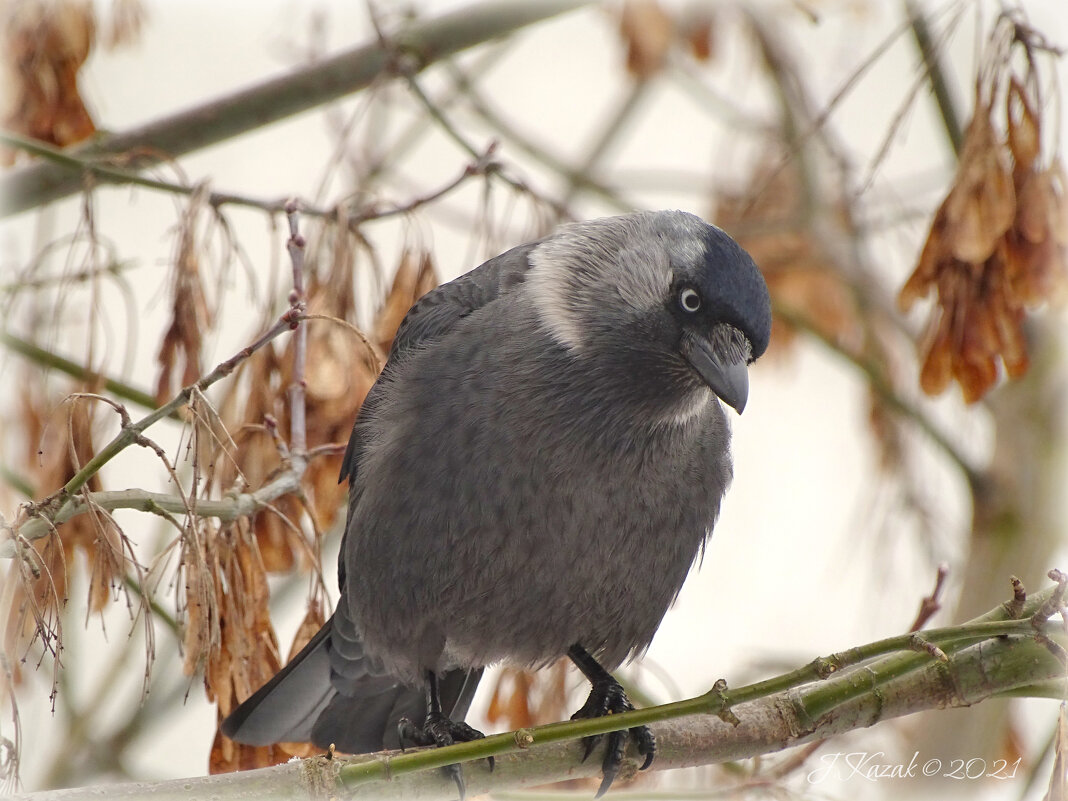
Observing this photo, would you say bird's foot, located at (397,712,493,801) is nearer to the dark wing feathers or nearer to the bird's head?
the dark wing feathers

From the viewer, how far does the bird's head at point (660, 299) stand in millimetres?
2857

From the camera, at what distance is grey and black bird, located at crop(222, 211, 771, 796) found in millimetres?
2930

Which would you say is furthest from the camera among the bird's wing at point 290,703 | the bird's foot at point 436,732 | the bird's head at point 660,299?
the bird's foot at point 436,732

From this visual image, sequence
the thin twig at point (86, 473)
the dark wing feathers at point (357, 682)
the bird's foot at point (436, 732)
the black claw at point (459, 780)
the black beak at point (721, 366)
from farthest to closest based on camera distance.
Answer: the bird's foot at point (436, 732)
the dark wing feathers at point (357, 682)
the black beak at point (721, 366)
the black claw at point (459, 780)
the thin twig at point (86, 473)

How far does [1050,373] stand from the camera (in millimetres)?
4312

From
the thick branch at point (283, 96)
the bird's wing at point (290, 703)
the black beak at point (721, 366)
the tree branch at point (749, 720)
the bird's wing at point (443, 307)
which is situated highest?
the thick branch at point (283, 96)

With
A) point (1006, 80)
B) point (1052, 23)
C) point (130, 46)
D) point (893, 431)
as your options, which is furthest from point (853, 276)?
point (130, 46)

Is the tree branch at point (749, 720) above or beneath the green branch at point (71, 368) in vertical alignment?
beneath

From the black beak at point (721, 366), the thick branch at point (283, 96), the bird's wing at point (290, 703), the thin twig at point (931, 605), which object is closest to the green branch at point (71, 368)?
the thick branch at point (283, 96)

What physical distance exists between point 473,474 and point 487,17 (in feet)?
4.95

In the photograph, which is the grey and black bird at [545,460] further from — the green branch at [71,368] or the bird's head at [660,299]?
the green branch at [71,368]

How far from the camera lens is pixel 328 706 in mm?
3436

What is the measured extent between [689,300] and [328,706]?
5.41 feet

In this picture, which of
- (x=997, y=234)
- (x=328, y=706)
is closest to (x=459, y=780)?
(x=328, y=706)
